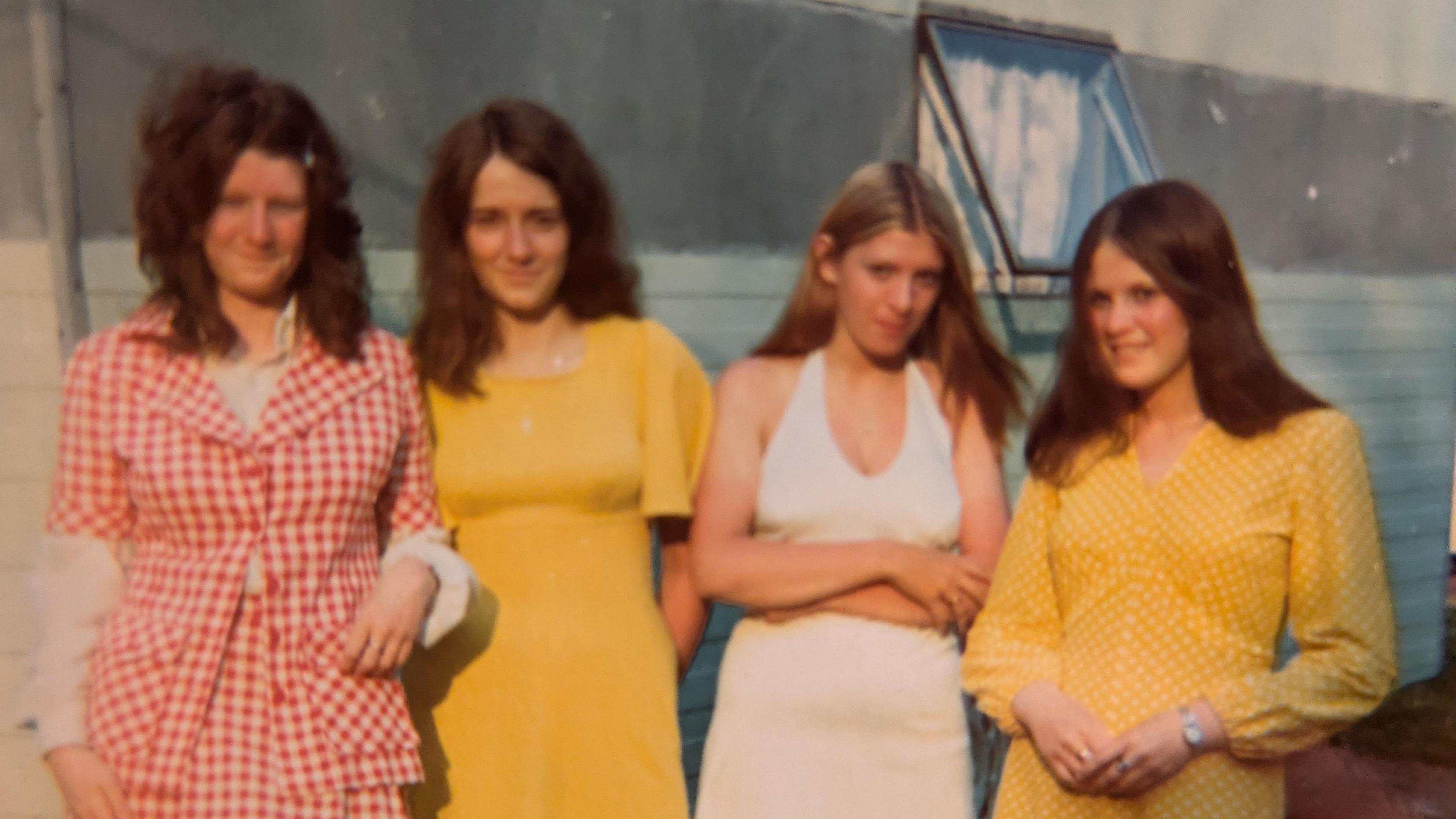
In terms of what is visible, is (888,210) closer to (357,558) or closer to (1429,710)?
(357,558)

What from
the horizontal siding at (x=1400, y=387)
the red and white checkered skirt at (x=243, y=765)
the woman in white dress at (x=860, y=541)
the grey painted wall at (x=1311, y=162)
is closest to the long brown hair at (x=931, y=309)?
the woman in white dress at (x=860, y=541)

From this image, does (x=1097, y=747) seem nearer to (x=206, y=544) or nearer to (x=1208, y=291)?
(x=1208, y=291)

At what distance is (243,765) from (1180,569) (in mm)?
1547

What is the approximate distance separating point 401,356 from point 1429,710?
247 inches

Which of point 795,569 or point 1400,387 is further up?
point 795,569

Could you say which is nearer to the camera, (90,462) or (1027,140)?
(90,462)

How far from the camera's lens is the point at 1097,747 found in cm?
200

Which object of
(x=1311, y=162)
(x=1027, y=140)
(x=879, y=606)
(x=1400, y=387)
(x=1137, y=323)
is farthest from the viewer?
(x=1400, y=387)

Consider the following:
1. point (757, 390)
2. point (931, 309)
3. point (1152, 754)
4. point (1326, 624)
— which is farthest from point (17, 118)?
point (1326, 624)

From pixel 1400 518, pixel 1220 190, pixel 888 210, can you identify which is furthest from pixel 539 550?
pixel 1400 518

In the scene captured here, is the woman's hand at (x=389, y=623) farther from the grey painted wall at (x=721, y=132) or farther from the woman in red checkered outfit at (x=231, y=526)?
the grey painted wall at (x=721, y=132)

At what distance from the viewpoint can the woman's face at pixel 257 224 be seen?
1.98 m

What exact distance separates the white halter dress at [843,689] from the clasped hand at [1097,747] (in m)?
0.24

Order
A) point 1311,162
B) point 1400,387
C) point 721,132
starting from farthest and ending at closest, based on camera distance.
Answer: point 1400,387, point 1311,162, point 721,132
